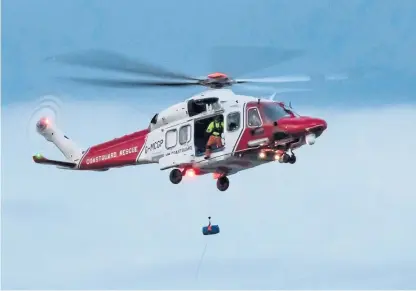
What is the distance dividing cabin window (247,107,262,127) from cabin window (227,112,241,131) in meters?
0.34

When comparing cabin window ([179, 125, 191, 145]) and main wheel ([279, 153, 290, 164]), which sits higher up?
cabin window ([179, 125, 191, 145])

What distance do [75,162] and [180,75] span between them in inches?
228

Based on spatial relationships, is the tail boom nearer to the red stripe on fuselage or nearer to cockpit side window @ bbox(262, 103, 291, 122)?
the red stripe on fuselage

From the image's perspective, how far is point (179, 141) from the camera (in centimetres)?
4972

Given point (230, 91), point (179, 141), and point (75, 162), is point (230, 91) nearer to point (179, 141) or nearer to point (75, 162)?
point (179, 141)

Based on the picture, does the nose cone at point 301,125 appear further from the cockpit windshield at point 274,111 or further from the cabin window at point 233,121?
the cabin window at point 233,121

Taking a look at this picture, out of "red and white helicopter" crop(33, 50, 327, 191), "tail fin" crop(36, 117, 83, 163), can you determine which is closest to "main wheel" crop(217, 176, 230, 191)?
"red and white helicopter" crop(33, 50, 327, 191)

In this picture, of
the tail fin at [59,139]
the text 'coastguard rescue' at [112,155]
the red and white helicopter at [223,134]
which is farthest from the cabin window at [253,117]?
the tail fin at [59,139]

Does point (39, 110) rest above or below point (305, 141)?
above

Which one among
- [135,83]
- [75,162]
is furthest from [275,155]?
[75,162]

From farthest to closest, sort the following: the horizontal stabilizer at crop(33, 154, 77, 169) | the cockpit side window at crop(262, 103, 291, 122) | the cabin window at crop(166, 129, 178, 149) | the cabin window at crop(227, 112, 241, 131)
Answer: the horizontal stabilizer at crop(33, 154, 77, 169) → the cabin window at crop(166, 129, 178, 149) → the cabin window at crop(227, 112, 241, 131) → the cockpit side window at crop(262, 103, 291, 122)

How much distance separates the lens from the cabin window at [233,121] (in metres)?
48.4

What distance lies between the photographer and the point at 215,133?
4888 cm

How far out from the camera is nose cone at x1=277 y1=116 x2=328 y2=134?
46750 millimetres
